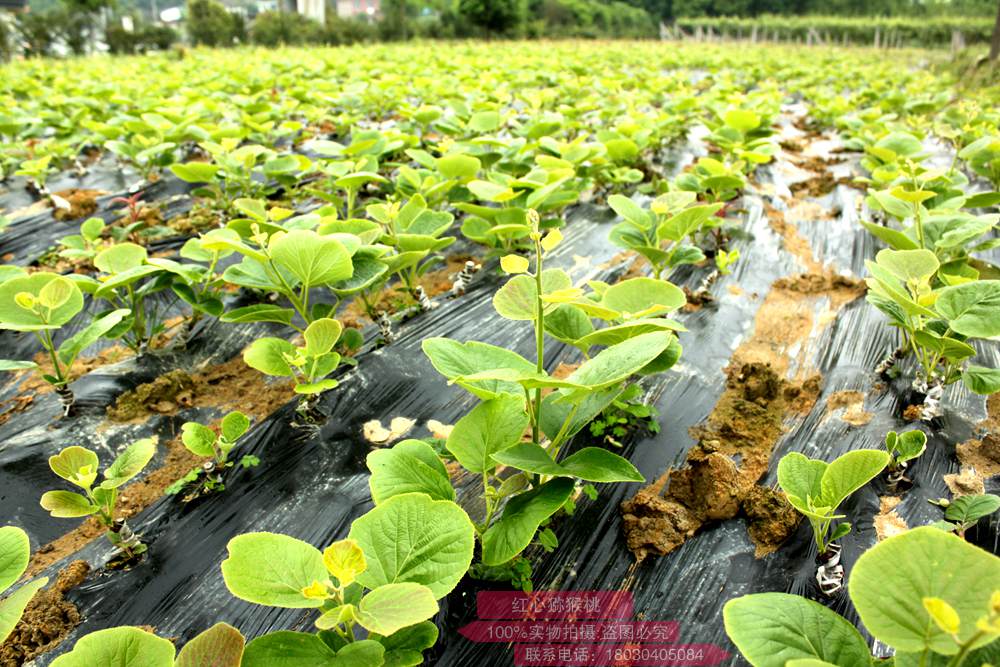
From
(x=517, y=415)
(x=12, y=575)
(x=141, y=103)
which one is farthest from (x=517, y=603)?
(x=141, y=103)

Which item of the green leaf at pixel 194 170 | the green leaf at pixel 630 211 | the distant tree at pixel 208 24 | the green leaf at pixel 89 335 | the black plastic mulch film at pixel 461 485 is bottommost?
the black plastic mulch film at pixel 461 485

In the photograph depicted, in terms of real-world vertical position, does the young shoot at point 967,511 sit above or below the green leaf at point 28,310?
below

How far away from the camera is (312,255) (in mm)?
1794

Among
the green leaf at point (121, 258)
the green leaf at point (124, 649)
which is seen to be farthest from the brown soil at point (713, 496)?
the green leaf at point (121, 258)

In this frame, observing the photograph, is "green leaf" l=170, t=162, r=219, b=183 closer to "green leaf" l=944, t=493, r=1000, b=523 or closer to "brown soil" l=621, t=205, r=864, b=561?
"brown soil" l=621, t=205, r=864, b=561

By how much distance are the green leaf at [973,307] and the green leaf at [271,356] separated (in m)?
1.76

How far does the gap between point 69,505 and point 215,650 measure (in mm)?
775

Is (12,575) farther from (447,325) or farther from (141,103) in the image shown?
(141,103)

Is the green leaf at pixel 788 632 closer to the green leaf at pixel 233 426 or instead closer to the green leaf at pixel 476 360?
the green leaf at pixel 476 360

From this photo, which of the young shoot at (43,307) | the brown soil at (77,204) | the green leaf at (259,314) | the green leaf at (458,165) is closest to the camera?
the young shoot at (43,307)

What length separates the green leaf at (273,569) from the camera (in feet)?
3.08

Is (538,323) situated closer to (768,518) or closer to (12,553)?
(768,518)

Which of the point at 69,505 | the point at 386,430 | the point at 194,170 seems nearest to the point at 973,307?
the point at 386,430

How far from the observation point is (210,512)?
1.71 m
